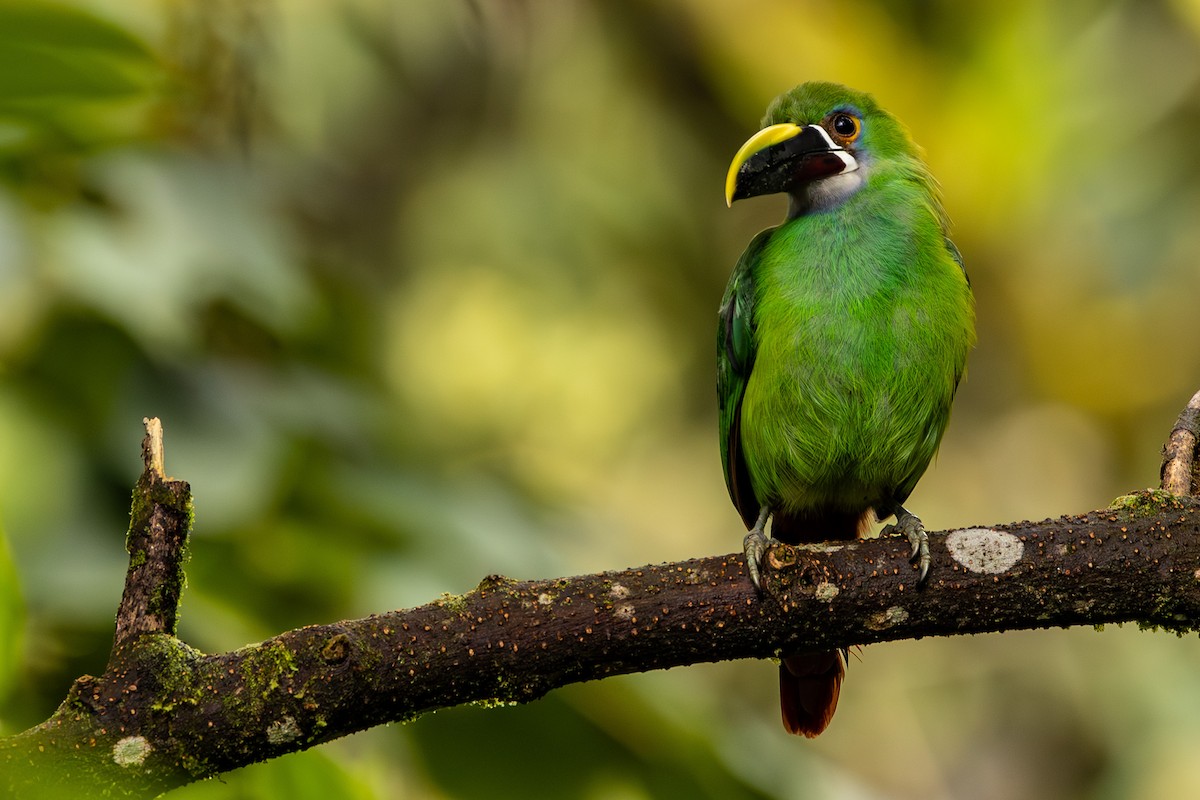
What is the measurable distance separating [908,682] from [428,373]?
3.10 metres

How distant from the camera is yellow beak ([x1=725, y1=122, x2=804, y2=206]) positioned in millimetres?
3254

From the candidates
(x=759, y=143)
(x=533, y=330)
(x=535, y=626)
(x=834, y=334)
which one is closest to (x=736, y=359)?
(x=834, y=334)

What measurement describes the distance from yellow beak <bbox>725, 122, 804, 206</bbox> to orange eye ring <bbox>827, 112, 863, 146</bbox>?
97 millimetres

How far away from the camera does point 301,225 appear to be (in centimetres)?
664

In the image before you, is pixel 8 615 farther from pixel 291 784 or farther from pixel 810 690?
pixel 810 690

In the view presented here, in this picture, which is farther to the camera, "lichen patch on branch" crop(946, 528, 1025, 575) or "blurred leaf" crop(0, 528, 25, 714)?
"lichen patch on branch" crop(946, 528, 1025, 575)

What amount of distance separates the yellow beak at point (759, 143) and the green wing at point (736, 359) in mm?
188

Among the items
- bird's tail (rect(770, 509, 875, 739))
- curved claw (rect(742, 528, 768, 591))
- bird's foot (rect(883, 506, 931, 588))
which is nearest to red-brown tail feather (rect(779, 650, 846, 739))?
bird's tail (rect(770, 509, 875, 739))

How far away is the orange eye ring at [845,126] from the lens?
3375mm

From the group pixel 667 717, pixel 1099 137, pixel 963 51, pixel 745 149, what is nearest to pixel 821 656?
pixel 667 717

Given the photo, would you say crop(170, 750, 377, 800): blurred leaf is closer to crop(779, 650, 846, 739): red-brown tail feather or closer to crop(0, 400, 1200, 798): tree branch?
crop(0, 400, 1200, 798): tree branch

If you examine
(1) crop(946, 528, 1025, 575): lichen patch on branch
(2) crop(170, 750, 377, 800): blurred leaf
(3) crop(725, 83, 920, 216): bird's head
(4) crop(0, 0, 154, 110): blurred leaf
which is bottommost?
(2) crop(170, 750, 377, 800): blurred leaf

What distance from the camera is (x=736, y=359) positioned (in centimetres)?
327

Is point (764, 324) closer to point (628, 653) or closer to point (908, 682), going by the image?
point (628, 653)
